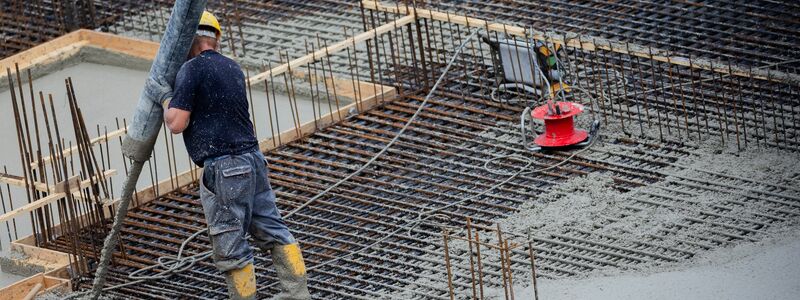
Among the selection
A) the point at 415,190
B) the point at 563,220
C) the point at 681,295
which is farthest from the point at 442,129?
the point at 681,295

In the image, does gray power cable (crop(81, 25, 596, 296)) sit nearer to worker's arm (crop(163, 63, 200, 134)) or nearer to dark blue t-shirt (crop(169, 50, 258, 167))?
dark blue t-shirt (crop(169, 50, 258, 167))

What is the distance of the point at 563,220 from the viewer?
12.1 metres

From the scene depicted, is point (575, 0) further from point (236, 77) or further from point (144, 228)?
point (236, 77)

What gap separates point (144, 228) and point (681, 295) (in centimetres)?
394

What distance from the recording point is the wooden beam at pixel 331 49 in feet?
46.3

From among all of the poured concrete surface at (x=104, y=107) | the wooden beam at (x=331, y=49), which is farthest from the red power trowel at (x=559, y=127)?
the poured concrete surface at (x=104, y=107)

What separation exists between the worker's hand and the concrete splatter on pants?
0.43m

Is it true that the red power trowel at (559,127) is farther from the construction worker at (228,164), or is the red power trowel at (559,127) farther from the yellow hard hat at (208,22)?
the yellow hard hat at (208,22)

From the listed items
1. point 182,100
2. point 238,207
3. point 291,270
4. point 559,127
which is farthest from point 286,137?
point 182,100

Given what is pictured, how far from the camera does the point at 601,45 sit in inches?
547

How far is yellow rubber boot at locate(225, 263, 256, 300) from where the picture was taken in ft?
35.1

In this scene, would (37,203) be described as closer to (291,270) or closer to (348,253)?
(348,253)

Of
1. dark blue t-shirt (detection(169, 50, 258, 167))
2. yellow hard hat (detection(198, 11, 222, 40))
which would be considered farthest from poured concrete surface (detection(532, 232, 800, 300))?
yellow hard hat (detection(198, 11, 222, 40))

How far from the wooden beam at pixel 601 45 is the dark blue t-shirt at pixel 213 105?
157 inches
